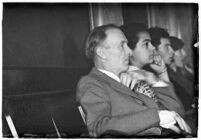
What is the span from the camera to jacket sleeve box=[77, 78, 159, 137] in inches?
107

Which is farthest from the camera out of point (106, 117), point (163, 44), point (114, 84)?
point (163, 44)

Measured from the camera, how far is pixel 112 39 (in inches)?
113

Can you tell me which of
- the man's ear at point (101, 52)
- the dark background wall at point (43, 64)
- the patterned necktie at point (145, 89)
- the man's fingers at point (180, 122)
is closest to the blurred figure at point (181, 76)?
the man's fingers at point (180, 122)

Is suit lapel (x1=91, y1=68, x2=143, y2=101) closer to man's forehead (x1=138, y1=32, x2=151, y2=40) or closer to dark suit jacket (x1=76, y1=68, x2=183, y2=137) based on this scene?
dark suit jacket (x1=76, y1=68, x2=183, y2=137)

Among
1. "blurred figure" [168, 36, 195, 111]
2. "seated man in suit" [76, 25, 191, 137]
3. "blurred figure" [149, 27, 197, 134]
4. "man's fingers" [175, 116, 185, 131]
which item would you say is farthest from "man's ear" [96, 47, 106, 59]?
"man's fingers" [175, 116, 185, 131]

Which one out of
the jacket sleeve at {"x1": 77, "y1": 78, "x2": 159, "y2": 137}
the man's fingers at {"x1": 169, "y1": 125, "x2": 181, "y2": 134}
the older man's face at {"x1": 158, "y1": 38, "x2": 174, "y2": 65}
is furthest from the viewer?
the older man's face at {"x1": 158, "y1": 38, "x2": 174, "y2": 65}

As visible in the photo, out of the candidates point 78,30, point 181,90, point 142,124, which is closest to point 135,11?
point 78,30

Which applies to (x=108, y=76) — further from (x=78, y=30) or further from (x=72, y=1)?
(x=72, y=1)

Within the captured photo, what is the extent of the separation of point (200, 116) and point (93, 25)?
1.24 m

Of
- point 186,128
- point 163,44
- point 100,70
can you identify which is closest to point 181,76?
point 163,44

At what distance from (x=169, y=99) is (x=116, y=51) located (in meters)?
0.64

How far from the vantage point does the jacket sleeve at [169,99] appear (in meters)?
2.86

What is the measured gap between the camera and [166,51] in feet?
9.63

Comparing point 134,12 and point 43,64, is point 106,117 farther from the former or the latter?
point 134,12
